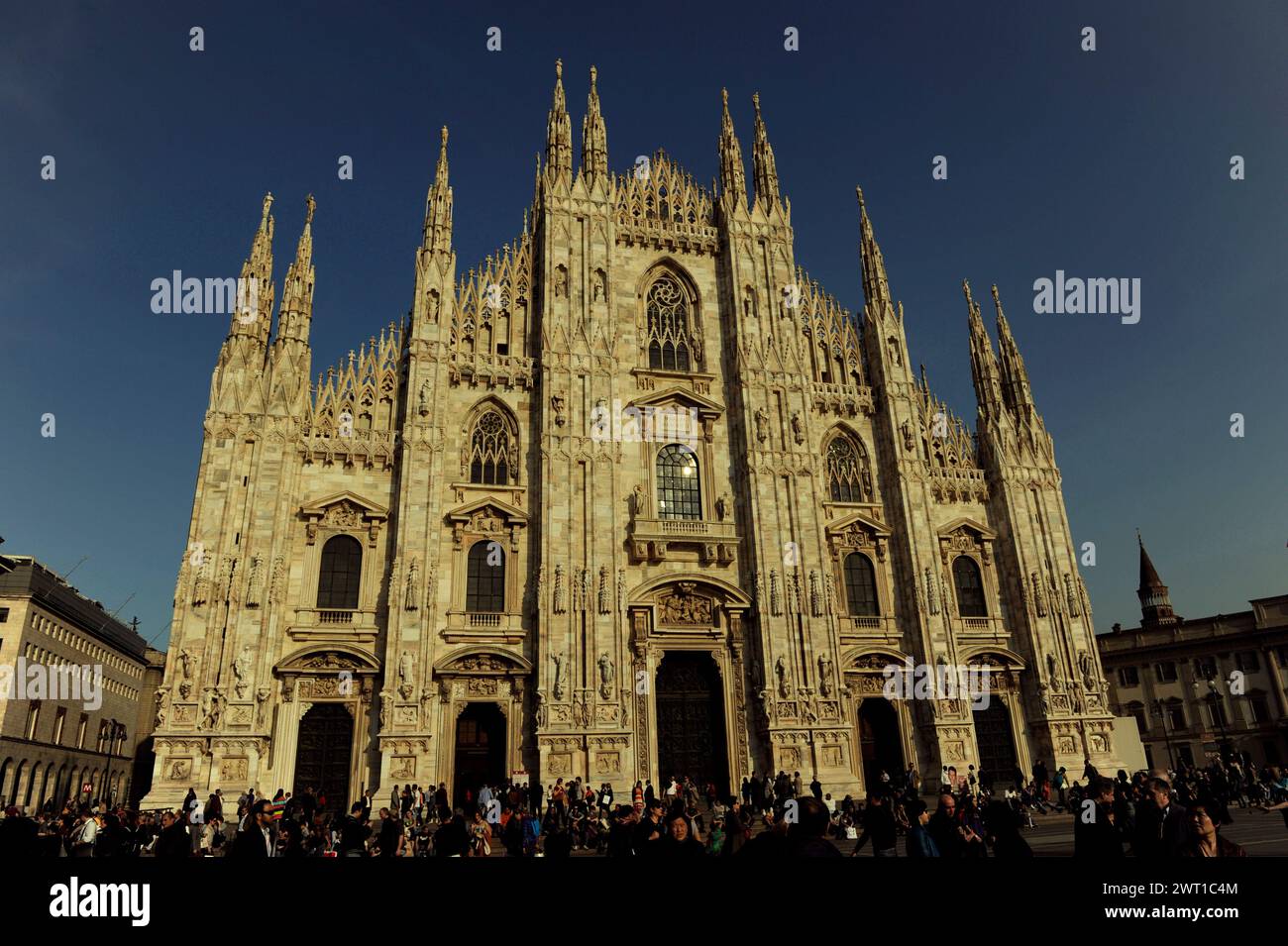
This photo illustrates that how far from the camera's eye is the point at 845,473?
33250 mm

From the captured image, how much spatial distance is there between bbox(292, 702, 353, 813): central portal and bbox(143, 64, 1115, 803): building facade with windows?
0.33 feet

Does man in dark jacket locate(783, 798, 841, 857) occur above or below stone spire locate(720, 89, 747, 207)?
below

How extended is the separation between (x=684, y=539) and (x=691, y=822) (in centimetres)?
1512

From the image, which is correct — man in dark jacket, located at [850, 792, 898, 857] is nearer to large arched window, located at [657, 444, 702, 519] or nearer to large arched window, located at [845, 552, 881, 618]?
large arched window, located at [657, 444, 702, 519]

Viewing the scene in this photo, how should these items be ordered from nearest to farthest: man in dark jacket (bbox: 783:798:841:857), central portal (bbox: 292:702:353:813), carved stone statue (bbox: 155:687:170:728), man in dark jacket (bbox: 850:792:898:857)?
1. man in dark jacket (bbox: 783:798:841:857)
2. man in dark jacket (bbox: 850:792:898:857)
3. carved stone statue (bbox: 155:687:170:728)
4. central portal (bbox: 292:702:353:813)

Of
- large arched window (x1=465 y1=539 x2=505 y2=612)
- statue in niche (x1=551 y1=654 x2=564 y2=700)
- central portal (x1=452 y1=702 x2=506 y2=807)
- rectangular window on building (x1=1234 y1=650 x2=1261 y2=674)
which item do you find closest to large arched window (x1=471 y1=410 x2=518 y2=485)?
large arched window (x1=465 y1=539 x2=505 y2=612)

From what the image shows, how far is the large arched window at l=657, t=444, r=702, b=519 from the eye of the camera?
101ft

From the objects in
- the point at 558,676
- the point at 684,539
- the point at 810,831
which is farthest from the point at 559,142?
the point at 810,831

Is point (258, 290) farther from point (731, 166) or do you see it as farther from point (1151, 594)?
point (1151, 594)

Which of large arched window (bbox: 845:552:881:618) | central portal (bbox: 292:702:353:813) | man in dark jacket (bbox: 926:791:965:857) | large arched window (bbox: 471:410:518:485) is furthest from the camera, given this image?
large arched window (bbox: 845:552:881:618)

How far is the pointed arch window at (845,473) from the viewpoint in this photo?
A: 3288cm

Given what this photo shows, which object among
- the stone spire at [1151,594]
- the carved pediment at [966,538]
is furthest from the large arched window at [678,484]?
the stone spire at [1151,594]
